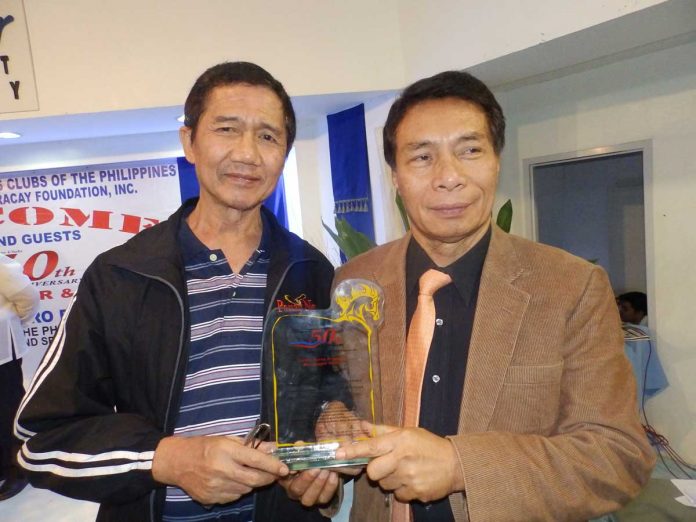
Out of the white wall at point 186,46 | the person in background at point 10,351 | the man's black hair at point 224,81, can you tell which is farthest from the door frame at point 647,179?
the person in background at point 10,351

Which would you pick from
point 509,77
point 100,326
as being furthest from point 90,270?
point 509,77

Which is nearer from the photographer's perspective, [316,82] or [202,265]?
[202,265]

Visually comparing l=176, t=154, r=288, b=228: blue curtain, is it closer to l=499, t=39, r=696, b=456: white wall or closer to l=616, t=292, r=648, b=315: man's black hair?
l=499, t=39, r=696, b=456: white wall

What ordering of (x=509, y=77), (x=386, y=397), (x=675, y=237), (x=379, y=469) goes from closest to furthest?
(x=379, y=469) → (x=386, y=397) → (x=675, y=237) → (x=509, y=77)

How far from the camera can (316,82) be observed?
3303 mm

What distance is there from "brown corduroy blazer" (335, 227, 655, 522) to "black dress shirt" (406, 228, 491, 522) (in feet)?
0.17

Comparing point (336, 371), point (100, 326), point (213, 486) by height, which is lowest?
point (213, 486)

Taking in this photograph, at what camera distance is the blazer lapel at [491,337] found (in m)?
1.08

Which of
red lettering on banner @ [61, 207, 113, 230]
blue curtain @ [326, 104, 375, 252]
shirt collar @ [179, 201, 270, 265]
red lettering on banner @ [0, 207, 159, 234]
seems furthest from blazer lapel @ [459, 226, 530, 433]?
red lettering on banner @ [61, 207, 113, 230]

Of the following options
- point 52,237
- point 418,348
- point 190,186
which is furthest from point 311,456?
point 52,237

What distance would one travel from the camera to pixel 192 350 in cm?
124

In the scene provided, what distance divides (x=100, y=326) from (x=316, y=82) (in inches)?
98.7

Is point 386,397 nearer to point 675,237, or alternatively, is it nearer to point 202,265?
point 202,265

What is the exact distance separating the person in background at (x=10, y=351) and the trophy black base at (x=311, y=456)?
10.8 ft
